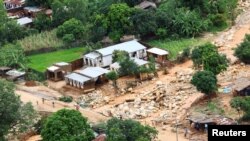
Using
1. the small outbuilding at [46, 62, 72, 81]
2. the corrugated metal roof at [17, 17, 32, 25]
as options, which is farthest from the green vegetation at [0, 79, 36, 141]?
the corrugated metal roof at [17, 17, 32, 25]

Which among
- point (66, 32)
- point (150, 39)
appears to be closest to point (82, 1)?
point (66, 32)

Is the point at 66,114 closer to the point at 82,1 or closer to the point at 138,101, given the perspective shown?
the point at 138,101

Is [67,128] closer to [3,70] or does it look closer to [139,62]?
[139,62]

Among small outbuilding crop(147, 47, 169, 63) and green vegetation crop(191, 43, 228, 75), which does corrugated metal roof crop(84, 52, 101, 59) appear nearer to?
small outbuilding crop(147, 47, 169, 63)

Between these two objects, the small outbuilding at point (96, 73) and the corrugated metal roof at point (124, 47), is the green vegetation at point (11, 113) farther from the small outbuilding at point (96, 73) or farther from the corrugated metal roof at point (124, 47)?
the corrugated metal roof at point (124, 47)

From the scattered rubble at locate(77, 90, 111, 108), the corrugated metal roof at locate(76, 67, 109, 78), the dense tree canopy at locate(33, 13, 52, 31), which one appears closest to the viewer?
the scattered rubble at locate(77, 90, 111, 108)

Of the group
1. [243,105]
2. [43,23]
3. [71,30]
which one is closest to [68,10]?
[43,23]
